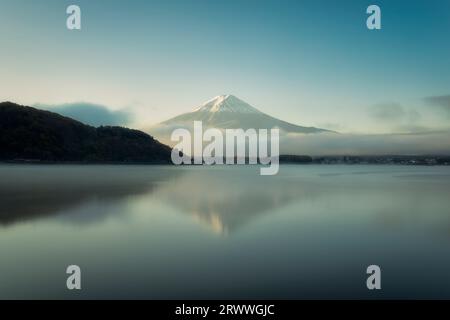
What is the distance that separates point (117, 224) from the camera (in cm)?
959

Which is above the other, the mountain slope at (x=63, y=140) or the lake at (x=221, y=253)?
the mountain slope at (x=63, y=140)

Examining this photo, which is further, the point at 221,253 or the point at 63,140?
the point at 63,140

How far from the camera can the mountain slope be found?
7438 centimetres

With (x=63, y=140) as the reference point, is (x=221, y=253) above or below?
below

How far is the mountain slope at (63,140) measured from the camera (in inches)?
2928

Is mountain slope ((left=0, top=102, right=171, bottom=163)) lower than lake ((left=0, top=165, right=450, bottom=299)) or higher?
higher

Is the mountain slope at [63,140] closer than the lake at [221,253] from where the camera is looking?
No

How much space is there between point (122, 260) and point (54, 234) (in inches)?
116

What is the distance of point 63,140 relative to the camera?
82938mm

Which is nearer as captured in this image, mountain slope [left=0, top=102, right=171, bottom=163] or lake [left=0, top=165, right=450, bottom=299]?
lake [left=0, top=165, right=450, bottom=299]

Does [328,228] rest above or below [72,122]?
below
